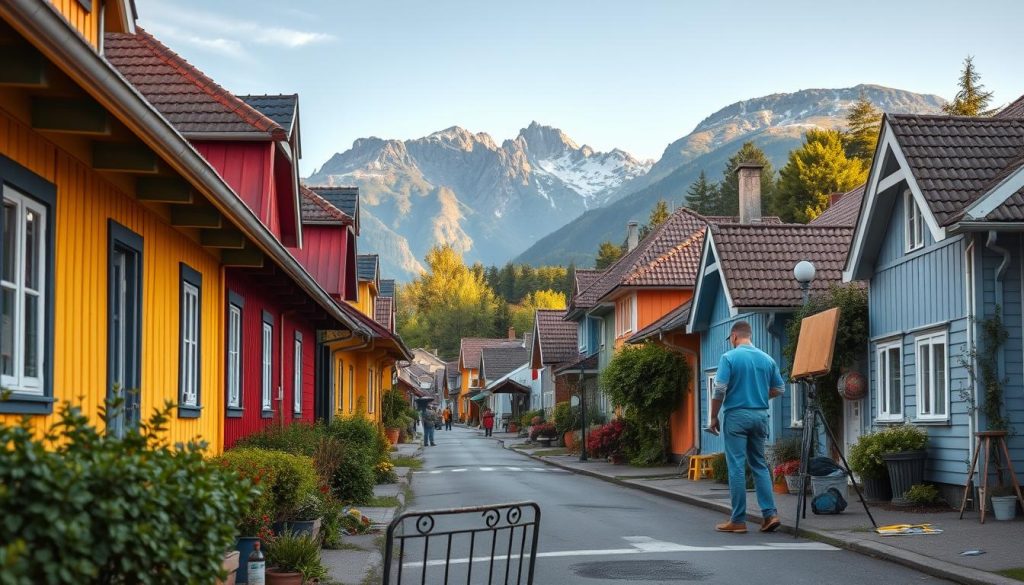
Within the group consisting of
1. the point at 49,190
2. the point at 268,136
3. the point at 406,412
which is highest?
the point at 268,136

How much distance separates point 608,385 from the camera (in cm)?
3036

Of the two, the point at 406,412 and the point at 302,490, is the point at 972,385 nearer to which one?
the point at 302,490

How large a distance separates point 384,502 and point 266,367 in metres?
A: 2.62

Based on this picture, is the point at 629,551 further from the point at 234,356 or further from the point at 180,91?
the point at 180,91

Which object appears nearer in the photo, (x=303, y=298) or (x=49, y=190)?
(x=49, y=190)

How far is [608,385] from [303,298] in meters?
14.2

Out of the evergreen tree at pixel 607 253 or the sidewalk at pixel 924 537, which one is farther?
the evergreen tree at pixel 607 253

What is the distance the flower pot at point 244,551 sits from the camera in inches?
361

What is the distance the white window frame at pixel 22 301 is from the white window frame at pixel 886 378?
1343 centimetres

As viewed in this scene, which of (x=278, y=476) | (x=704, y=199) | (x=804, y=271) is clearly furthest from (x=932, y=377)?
(x=704, y=199)

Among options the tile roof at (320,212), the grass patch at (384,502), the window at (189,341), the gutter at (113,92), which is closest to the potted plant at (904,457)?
the grass patch at (384,502)

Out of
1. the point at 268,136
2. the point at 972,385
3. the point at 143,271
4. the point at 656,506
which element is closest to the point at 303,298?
the point at 268,136

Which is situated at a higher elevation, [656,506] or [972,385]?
[972,385]

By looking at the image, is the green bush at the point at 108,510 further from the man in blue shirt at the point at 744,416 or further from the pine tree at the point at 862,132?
the pine tree at the point at 862,132
